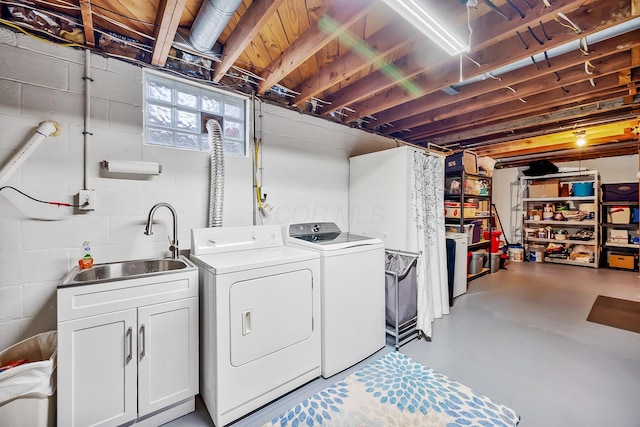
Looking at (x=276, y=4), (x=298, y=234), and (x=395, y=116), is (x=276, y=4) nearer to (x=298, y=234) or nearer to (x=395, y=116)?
(x=298, y=234)

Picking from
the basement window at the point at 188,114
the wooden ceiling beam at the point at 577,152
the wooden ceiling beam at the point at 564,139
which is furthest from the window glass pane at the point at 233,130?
the wooden ceiling beam at the point at 577,152

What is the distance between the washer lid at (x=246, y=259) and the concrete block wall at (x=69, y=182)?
454 mm

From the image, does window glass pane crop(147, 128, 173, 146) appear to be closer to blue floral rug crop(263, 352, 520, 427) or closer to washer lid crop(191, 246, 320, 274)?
washer lid crop(191, 246, 320, 274)

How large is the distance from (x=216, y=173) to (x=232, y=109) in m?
0.78

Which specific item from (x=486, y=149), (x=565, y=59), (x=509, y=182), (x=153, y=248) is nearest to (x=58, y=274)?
(x=153, y=248)

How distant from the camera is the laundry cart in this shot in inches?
104

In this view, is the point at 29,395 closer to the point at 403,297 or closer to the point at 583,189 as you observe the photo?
the point at 403,297

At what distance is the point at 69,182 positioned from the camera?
1796mm

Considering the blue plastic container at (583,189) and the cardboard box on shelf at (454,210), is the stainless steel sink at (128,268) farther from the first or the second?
the blue plastic container at (583,189)

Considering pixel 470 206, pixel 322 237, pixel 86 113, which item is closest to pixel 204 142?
pixel 86 113

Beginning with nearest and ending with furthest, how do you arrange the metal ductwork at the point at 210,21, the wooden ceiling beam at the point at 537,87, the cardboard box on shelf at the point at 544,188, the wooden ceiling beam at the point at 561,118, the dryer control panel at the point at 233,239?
the metal ductwork at the point at 210,21, the dryer control panel at the point at 233,239, the wooden ceiling beam at the point at 537,87, the wooden ceiling beam at the point at 561,118, the cardboard box on shelf at the point at 544,188

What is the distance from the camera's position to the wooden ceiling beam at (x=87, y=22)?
147cm

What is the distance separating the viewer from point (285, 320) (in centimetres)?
189

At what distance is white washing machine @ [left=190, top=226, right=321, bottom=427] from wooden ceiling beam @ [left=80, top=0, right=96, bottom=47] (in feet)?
4.80
